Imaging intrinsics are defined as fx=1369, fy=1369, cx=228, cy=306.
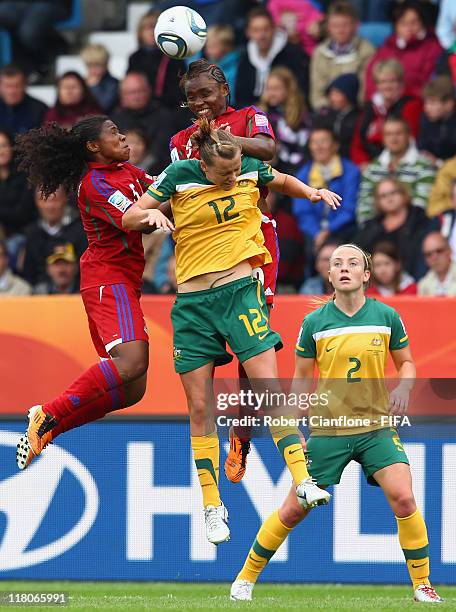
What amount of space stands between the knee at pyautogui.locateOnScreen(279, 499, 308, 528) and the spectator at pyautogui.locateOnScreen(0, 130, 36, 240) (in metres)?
5.96

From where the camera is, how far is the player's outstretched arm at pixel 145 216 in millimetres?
7219

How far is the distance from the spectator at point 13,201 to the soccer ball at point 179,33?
17.3 feet

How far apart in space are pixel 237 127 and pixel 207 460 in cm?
190

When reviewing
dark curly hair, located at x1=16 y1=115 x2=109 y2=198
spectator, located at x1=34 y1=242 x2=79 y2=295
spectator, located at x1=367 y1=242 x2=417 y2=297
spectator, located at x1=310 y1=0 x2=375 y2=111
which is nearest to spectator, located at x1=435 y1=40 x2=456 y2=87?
spectator, located at x1=310 y1=0 x2=375 y2=111

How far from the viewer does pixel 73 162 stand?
823 centimetres

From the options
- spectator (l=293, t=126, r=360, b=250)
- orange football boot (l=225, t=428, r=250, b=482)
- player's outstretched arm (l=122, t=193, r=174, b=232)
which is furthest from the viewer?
spectator (l=293, t=126, r=360, b=250)

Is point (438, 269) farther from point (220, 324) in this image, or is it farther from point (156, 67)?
point (156, 67)

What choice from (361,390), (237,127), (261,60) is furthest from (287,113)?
(361,390)

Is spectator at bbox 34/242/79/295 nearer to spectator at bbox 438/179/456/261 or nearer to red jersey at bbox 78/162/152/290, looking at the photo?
spectator at bbox 438/179/456/261

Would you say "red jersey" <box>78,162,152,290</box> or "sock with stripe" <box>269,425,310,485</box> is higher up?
"red jersey" <box>78,162,152,290</box>

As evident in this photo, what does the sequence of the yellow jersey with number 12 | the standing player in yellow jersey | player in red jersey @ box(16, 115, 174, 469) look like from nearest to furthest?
1. the yellow jersey with number 12
2. the standing player in yellow jersey
3. player in red jersey @ box(16, 115, 174, 469)

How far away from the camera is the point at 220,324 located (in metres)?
7.50

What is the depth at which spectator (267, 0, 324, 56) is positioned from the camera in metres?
13.9

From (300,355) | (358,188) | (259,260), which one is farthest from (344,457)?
(358,188)
